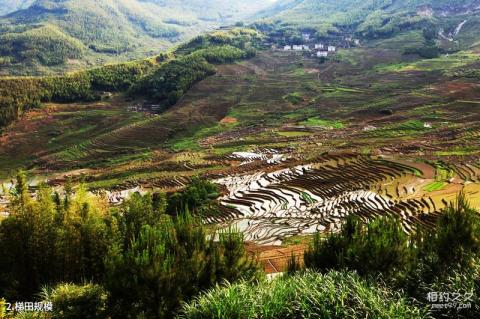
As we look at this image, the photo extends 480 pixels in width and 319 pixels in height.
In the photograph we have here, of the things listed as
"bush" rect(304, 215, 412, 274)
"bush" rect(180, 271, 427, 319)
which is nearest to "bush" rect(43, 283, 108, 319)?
"bush" rect(180, 271, 427, 319)

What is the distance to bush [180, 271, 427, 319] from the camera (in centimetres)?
1291

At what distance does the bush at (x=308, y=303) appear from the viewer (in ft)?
42.3

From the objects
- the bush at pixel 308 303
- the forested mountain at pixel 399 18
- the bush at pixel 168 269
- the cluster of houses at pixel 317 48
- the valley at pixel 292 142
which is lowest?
the valley at pixel 292 142

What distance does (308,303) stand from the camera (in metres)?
13.7

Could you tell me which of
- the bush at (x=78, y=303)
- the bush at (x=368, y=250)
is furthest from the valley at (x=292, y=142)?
the bush at (x=78, y=303)

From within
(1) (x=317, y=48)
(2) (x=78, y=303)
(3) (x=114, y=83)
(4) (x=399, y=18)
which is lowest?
(3) (x=114, y=83)

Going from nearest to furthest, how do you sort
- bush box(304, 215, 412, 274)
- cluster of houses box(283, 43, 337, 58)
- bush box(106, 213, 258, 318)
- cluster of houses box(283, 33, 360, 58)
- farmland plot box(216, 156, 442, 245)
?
1. bush box(106, 213, 258, 318)
2. bush box(304, 215, 412, 274)
3. farmland plot box(216, 156, 442, 245)
4. cluster of houses box(283, 43, 337, 58)
5. cluster of houses box(283, 33, 360, 58)

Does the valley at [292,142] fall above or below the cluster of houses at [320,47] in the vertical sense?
below

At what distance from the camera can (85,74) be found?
329 ft

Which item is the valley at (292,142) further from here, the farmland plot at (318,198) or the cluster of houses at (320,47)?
the cluster of houses at (320,47)

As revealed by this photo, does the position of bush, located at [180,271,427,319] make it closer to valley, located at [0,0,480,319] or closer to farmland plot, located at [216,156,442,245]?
valley, located at [0,0,480,319]

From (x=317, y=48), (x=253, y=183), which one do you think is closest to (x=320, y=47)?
(x=317, y=48)

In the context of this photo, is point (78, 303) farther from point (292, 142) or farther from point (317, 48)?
point (317, 48)

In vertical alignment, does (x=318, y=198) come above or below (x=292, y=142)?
above
